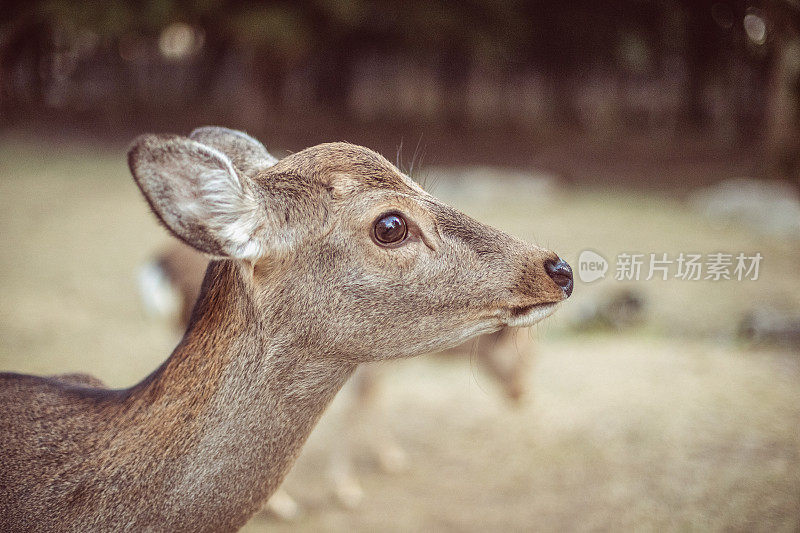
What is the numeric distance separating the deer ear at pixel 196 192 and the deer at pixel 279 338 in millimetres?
58

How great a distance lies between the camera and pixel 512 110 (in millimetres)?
13914

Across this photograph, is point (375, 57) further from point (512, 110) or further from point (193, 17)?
point (193, 17)

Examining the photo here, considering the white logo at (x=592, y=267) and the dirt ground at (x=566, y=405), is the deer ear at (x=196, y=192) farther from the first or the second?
the white logo at (x=592, y=267)

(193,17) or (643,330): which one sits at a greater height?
(193,17)

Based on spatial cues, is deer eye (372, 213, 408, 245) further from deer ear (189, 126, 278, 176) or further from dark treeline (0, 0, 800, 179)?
dark treeline (0, 0, 800, 179)

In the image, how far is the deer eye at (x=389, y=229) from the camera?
1.64 meters

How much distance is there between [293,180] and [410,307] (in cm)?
42

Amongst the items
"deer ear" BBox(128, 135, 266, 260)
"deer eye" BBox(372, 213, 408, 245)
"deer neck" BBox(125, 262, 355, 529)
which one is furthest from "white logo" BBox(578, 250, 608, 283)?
"deer ear" BBox(128, 135, 266, 260)

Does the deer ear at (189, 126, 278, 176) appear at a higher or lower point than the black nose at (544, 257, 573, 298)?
higher

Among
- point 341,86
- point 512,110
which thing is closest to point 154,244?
point 341,86

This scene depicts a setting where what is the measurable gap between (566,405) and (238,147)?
3.09m

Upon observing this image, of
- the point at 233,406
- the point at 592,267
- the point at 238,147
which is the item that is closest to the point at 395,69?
the point at 592,267

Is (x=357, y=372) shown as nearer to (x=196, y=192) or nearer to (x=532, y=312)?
(x=532, y=312)

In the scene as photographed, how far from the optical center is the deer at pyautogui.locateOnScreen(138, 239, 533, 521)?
3.64 m
